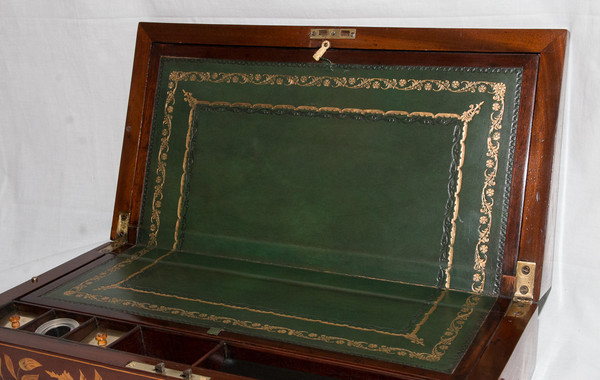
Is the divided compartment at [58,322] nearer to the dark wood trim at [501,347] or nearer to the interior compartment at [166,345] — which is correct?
the interior compartment at [166,345]

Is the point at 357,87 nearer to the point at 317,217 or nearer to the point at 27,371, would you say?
the point at 317,217

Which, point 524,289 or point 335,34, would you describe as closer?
point 524,289

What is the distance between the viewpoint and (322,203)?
2291mm

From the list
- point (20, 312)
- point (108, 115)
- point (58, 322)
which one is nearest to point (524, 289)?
point (58, 322)

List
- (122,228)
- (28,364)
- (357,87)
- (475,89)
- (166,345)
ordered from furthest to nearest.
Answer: (122,228), (357,87), (475,89), (166,345), (28,364)

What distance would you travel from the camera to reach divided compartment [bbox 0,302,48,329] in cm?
201

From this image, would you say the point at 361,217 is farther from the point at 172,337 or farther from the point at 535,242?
the point at 172,337

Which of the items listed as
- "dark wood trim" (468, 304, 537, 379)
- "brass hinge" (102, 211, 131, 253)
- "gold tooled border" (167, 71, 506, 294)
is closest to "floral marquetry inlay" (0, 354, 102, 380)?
"brass hinge" (102, 211, 131, 253)

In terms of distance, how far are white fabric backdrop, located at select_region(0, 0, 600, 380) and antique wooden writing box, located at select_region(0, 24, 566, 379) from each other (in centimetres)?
29

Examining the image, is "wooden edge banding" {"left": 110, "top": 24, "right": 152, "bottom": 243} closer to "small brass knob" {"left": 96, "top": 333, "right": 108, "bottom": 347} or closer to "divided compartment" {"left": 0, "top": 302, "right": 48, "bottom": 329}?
"divided compartment" {"left": 0, "top": 302, "right": 48, "bottom": 329}

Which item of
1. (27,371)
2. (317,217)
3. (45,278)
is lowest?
(27,371)

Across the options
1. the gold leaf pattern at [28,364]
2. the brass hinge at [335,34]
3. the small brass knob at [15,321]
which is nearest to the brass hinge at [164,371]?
the gold leaf pattern at [28,364]

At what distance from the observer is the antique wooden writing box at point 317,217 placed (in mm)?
1825

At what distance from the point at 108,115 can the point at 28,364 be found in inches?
56.8
